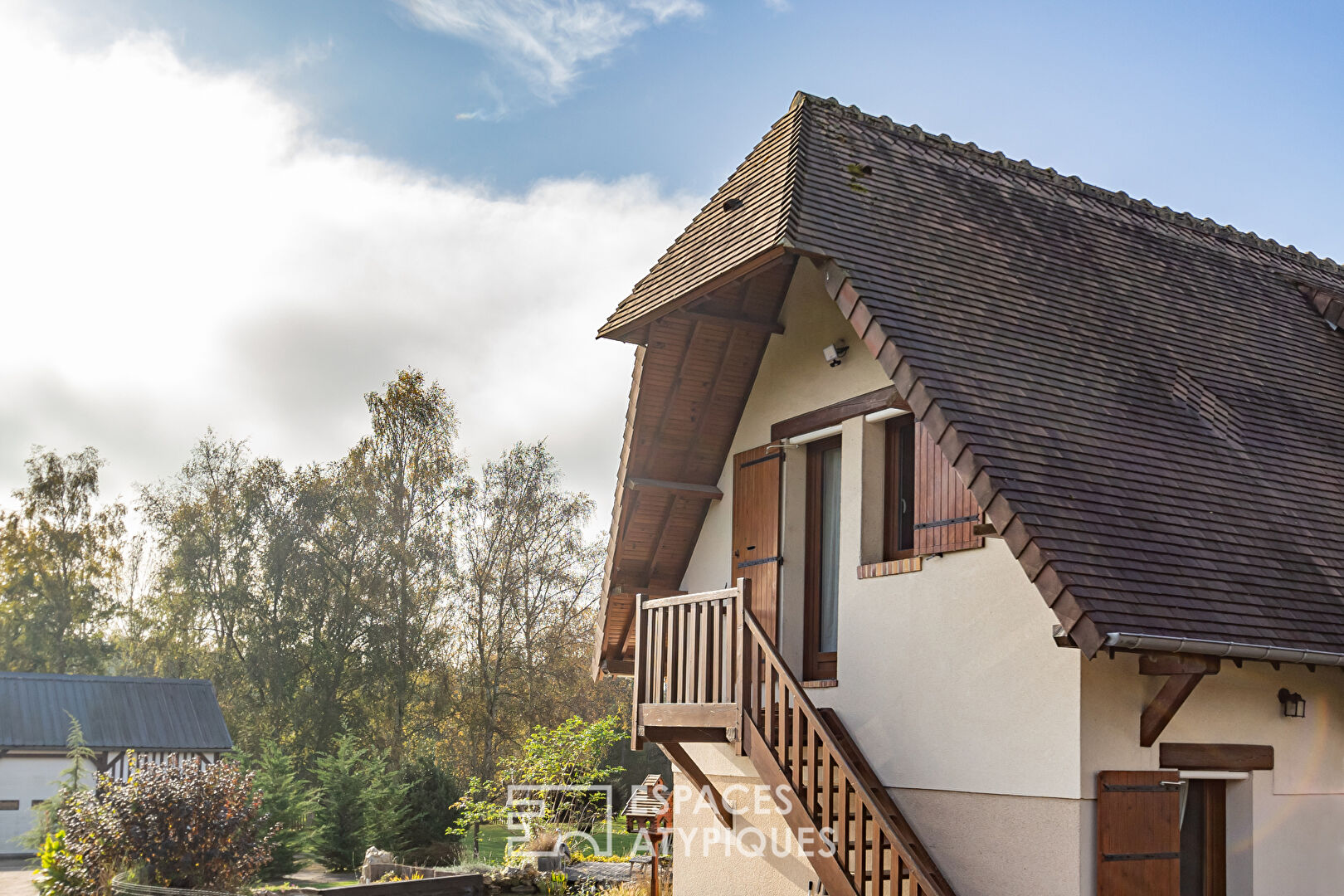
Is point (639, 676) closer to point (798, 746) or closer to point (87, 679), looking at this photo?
point (798, 746)

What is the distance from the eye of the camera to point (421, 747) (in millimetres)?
31125

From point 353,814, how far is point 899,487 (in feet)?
49.4

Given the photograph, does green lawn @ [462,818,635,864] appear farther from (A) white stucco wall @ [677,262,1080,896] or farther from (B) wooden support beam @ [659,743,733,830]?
(A) white stucco wall @ [677,262,1080,896]

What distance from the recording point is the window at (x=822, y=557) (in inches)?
405

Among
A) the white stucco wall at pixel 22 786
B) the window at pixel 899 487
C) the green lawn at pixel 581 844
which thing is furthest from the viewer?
the white stucco wall at pixel 22 786

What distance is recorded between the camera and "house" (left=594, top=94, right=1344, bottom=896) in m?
7.34

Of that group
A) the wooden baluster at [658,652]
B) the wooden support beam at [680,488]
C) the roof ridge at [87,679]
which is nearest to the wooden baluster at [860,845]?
the wooden baluster at [658,652]

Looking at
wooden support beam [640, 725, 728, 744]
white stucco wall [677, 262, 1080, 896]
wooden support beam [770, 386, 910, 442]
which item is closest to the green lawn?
white stucco wall [677, 262, 1080, 896]

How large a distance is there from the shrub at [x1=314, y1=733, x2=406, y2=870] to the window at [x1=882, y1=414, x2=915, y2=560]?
14181mm

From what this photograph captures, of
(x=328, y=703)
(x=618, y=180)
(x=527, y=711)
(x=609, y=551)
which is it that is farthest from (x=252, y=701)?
(x=609, y=551)

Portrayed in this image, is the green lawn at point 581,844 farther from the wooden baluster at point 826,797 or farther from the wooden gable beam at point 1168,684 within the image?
the wooden gable beam at point 1168,684

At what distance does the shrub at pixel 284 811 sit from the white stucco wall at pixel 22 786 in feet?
27.3

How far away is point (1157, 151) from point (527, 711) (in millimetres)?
24281

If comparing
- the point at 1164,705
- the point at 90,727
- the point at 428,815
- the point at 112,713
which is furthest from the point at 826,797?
the point at 112,713
